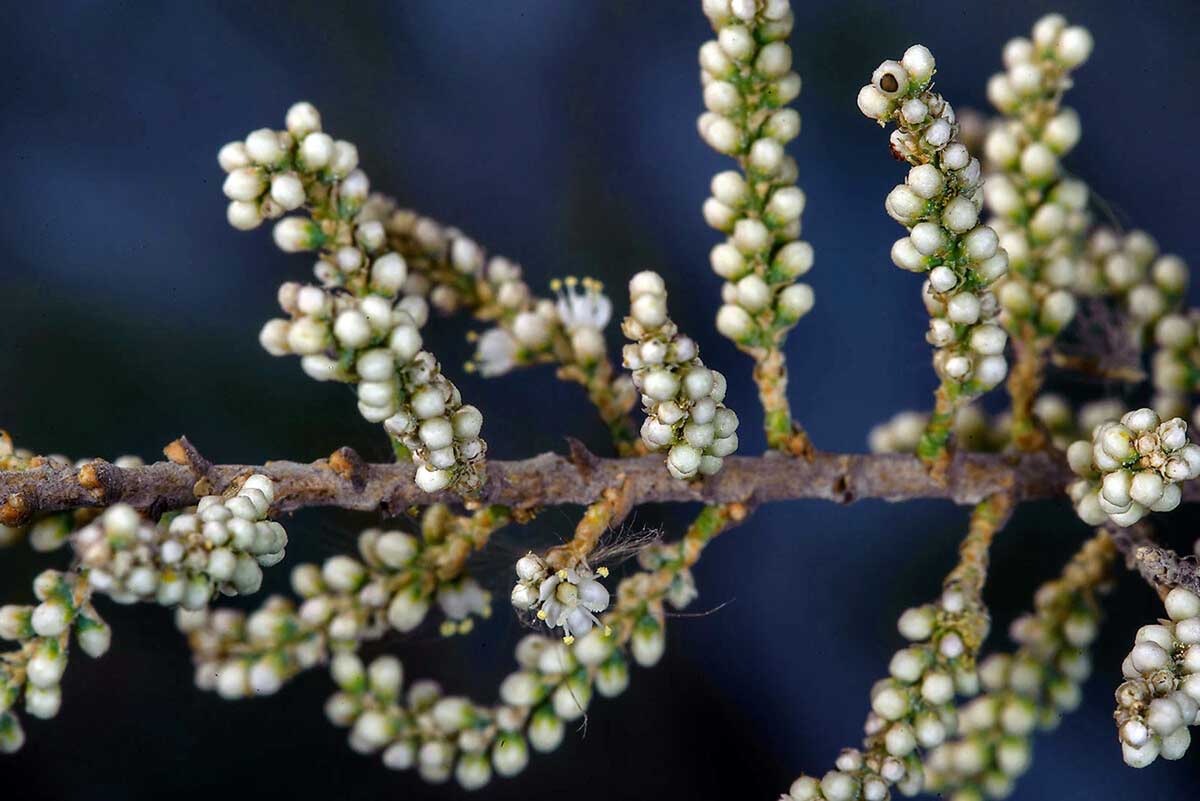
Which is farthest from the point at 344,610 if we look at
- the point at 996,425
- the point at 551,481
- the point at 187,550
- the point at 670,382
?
the point at 996,425

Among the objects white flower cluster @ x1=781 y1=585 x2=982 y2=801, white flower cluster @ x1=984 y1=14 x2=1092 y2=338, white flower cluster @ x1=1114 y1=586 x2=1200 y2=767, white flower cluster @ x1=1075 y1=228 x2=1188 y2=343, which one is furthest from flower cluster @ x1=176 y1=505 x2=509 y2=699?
white flower cluster @ x1=1075 y1=228 x2=1188 y2=343

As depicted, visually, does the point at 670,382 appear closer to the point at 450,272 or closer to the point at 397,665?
the point at 450,272

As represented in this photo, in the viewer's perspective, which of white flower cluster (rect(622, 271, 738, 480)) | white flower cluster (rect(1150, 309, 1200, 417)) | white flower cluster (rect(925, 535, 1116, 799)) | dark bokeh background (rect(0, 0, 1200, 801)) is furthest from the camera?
dark bokeh background (rect(0, 0, 1200, 801))

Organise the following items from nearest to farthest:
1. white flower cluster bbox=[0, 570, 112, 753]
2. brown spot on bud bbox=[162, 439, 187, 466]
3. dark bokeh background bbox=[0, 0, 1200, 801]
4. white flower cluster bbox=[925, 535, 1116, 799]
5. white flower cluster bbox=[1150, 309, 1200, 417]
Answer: white flower cluster bbox=[0, 570, 112, 753] < brown spot on bud bbox=[162, 439, 187, 466] < white flower cluster bbox=[925, 535, 1116, 799] < white flower cluster bbox=[1150, 309, 1200, 417] < dark bokeh background bbox=[0, 0, 1200, 801]

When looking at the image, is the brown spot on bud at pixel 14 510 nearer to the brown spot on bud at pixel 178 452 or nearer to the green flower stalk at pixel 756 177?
the brown spot on bud at pixel 178 452

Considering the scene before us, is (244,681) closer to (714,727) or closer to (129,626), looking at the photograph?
(129,626)

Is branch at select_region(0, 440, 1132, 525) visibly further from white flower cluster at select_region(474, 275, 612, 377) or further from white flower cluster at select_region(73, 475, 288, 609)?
white flower cluster at select_region(474, 275, 612, 377)
